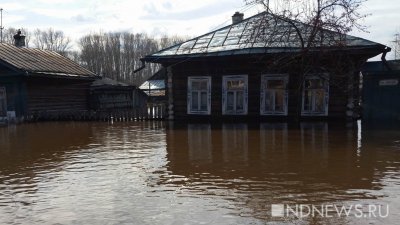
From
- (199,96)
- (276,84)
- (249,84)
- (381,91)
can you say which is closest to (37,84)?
(199,96)

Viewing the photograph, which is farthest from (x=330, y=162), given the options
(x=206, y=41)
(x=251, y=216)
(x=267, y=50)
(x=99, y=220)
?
(x=206, y=41)

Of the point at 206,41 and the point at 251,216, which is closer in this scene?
the point at 251,216

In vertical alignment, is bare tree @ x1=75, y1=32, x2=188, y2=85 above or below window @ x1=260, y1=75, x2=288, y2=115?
above

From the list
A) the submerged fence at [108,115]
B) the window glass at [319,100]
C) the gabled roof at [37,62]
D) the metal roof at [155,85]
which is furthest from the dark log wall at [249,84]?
the metal roof at [155,85]

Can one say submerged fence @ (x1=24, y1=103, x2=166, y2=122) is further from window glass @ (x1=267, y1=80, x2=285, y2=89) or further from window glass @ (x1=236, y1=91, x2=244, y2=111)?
window glass @ (x1=267, y1=80, x2=285, y2=89)

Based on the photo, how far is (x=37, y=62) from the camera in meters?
25.3

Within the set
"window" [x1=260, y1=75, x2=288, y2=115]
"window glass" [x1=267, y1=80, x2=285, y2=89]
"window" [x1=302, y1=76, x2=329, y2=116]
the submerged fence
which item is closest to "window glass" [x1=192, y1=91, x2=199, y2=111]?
the submerged fence

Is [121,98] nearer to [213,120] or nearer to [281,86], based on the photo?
[213,120]

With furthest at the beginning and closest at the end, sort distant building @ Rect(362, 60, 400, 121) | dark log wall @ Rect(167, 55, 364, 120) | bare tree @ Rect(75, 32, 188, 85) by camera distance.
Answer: bare tree @ Rect(75, 32, 188, 85)
distant building @ Rect(362, 60, 400, 121)
dark log wall @ Rect(167, 55, 364, 120)

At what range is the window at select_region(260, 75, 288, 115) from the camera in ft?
58.8

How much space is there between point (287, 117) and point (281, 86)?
143 cm

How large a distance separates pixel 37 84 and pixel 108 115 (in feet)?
17.2

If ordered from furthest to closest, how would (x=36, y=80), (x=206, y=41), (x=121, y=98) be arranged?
(x=121, y=98)
(x=36, y=80)
(x=206, y=41)

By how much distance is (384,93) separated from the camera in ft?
58.6
